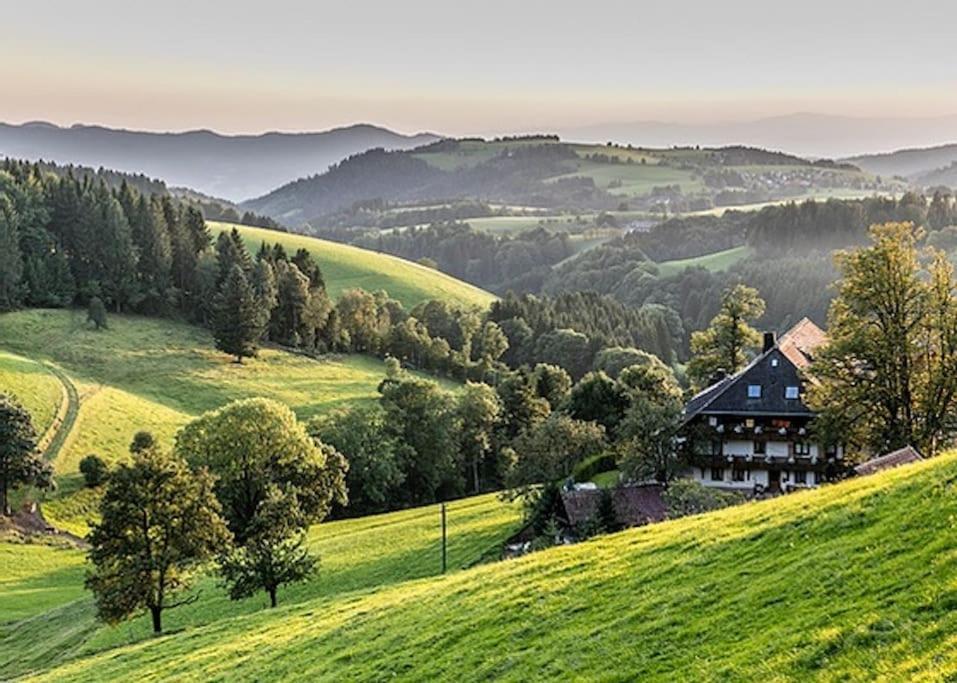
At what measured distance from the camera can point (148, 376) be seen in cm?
10569

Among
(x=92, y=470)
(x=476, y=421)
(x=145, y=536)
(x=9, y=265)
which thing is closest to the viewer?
(x=145, y=536)

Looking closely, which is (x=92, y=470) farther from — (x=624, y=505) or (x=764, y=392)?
(x=764, y=392)

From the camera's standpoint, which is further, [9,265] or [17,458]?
[9,265]

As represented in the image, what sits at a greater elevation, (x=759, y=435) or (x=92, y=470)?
(x=759, y=435)

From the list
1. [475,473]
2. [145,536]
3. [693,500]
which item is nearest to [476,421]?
[475,473]

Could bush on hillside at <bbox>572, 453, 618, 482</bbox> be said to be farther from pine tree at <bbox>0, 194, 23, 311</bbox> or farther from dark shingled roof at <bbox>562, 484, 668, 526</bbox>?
pine tree at <bbox>0, 194, 23, 311</bbox>

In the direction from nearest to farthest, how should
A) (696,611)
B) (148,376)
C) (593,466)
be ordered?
1. (696,611)
2. (593,466)
3. (148,376)

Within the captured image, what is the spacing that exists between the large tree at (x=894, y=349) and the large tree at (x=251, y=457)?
4302cm

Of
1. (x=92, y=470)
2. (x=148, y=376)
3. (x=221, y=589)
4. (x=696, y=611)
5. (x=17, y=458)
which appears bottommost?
(x=221, y=589)

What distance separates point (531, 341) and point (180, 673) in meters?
122

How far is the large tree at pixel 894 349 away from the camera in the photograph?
44.9 metres

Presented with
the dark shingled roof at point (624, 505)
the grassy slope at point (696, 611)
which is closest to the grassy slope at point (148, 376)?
the dark shingled roof at point (624, 505)

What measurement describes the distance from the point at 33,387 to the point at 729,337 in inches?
2758

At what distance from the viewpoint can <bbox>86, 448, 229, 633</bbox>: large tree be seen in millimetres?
43125
